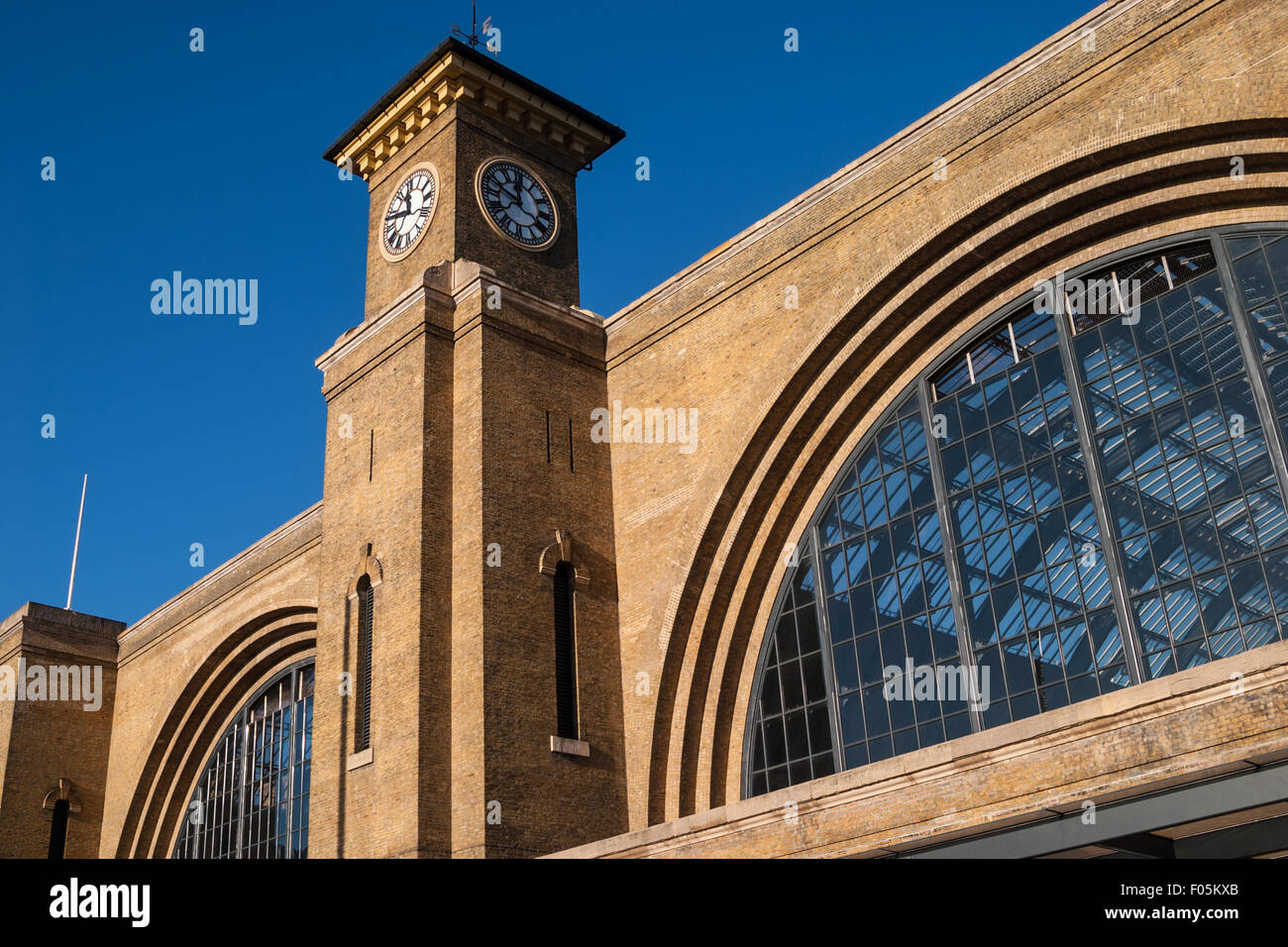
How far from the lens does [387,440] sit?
70.4 feet

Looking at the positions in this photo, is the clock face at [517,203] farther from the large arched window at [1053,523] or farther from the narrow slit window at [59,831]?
the narrow slit window at [59,831]

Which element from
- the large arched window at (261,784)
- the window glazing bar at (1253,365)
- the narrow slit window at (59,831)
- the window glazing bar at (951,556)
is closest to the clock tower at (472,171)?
the window glazing bar at (951,556)

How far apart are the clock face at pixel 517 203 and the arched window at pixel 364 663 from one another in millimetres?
7358

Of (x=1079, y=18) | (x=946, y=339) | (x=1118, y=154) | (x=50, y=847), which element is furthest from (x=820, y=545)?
(x=50, y=847)

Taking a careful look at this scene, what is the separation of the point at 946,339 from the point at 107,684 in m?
25.6

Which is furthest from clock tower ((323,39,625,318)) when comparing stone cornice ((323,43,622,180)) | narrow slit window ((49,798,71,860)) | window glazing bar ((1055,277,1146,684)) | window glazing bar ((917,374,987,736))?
narrow slit window ((49,798,71,860))

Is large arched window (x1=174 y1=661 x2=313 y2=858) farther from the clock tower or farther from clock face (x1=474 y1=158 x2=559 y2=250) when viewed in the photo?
clock face (x1=474 y1=158 x2=559 y2=250)

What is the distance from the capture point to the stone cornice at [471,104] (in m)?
24.8

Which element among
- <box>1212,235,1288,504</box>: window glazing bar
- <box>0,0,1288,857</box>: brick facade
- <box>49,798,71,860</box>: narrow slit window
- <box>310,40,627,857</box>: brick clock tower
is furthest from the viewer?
<box>49,798,71,860</box>: narrow slit window

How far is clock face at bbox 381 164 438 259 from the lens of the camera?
2462cm

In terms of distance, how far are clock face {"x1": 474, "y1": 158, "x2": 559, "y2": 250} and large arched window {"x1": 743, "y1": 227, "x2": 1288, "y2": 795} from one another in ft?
28.4

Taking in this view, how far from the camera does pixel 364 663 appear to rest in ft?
68.0

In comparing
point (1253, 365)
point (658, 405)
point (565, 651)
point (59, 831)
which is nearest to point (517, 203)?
point (658, 405)
